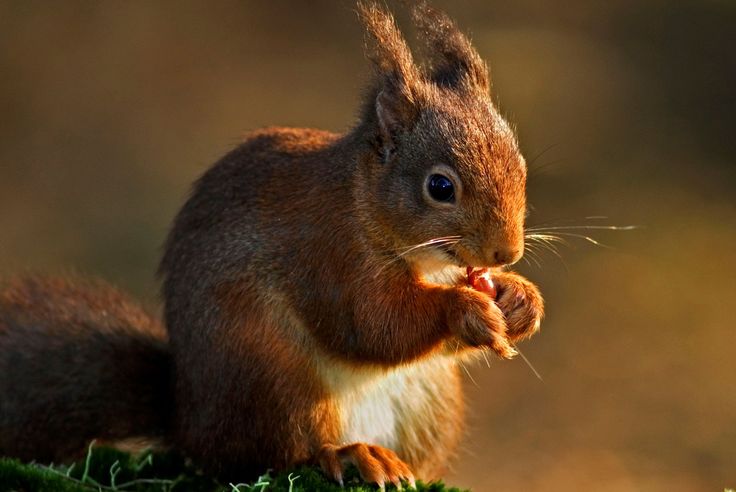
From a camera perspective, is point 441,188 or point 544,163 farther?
point 544,163

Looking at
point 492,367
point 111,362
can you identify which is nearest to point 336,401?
point 111,362

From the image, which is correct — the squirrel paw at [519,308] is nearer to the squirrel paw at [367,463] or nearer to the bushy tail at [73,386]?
the squirrel paw at [367,463]

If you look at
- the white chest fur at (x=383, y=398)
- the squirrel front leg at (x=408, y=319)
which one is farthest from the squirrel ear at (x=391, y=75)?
the white chest fur at (x=383, y=398)

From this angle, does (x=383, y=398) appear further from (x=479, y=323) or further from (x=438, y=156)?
(x=438, y=156)

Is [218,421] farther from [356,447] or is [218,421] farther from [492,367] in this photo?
[492,367]

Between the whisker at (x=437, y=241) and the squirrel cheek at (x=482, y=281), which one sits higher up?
the whisker at (x=437, y=241)

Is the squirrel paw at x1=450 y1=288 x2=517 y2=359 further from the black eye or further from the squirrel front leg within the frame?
the black eye

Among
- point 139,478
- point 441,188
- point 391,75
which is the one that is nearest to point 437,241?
point 441,188
